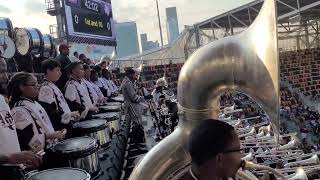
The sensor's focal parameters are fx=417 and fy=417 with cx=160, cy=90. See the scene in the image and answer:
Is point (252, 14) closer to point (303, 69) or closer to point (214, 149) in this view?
point (303, 69)

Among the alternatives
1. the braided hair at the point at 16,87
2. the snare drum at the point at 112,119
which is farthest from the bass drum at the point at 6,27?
the braided hair at the point at 16,87

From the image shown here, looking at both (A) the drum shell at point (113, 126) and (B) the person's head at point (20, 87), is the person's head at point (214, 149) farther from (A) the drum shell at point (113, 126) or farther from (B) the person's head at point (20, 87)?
(A) the drum shell at point (113, 126)

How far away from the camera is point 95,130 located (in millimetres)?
4172

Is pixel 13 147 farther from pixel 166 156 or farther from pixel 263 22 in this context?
pixel 263 22

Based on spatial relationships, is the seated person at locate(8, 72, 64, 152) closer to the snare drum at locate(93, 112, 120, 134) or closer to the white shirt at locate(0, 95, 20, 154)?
the white shirt at locate(0, 95, 20, 154)

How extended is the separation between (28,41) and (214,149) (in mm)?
7282

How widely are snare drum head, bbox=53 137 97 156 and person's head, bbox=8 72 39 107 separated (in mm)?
477

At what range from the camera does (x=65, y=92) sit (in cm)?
498

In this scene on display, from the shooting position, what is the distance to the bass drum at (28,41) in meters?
8.02

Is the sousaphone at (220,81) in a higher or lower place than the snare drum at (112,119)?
higher

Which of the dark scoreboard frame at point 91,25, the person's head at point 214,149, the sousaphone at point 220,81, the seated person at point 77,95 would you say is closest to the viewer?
the person's head at point 214,149

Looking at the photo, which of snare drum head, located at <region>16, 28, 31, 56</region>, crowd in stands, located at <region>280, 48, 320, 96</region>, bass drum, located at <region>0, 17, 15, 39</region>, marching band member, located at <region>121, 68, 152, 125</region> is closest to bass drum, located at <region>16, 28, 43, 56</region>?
snare drum head, located at <region>16, 28, 31, 56</region>

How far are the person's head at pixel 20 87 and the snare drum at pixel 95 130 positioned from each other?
94 centimetres

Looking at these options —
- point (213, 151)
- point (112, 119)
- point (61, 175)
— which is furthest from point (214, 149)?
point (112, 119)
